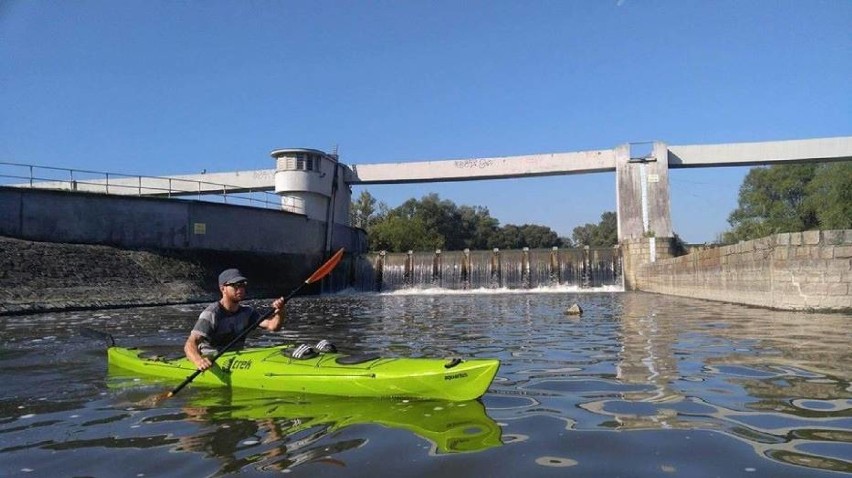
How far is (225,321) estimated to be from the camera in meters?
6.04

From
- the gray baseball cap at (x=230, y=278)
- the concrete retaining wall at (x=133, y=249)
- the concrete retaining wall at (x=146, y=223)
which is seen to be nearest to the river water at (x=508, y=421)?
the gray baseball cap at (x=230, y=278)

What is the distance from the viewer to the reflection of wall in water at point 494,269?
91.1 ft

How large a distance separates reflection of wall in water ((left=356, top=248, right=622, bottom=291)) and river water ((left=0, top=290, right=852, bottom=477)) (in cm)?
2024

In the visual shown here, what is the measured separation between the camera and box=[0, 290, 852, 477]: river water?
3.11m

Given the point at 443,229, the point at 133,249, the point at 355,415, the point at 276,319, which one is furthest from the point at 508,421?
the point at 443,229

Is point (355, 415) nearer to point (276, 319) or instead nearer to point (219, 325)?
point (276, 319)

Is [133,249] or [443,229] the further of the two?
[443,229]

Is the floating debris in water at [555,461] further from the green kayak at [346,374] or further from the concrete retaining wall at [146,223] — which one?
the concrete retaining wall at [146,223]

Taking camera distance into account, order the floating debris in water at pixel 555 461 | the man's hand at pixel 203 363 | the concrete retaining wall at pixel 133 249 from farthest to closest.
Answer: the concrete retaining wall at pixel 133 249, the man's hand at pixel 203 363, the floating debris in water at pixel 555 461

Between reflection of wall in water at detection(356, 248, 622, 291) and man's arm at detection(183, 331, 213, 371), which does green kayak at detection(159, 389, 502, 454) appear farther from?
reflection of wall in water at detection(356, 248, 622, 291)

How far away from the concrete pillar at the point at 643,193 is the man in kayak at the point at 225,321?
83.9 ft

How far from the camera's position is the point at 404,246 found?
51406 millimetres

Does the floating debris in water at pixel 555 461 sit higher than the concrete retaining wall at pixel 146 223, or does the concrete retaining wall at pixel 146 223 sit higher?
the concrete retaining wall at pixel 146 223

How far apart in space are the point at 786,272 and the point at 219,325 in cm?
1062
